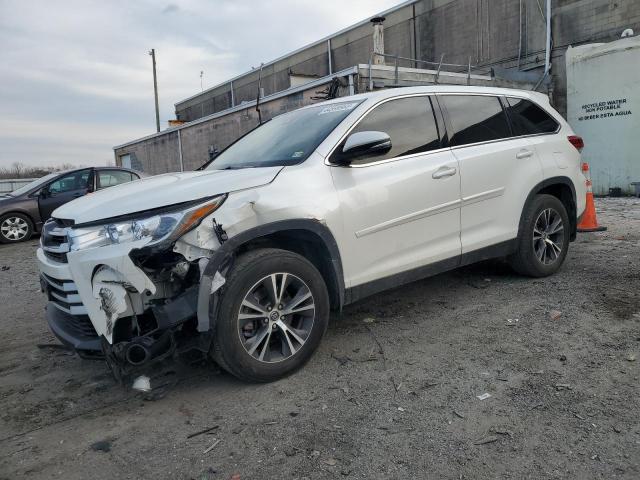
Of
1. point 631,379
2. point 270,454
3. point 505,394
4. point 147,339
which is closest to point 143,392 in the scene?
point 147,339

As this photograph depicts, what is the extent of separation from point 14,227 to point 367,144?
968 centimetres

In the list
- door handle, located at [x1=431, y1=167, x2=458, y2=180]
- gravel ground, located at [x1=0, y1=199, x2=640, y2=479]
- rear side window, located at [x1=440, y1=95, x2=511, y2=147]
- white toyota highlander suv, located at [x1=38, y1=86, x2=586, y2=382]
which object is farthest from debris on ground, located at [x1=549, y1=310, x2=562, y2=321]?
rear side window, located at [x1=440, y1=95, x2=511, y2=147]

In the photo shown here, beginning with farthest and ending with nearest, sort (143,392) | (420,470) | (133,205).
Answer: (143,392), (133,205), (420,470)

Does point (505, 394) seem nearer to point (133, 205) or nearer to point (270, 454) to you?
point (270, 454)

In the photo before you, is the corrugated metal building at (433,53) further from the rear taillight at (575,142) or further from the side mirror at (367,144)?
the side mirror at (367,144)

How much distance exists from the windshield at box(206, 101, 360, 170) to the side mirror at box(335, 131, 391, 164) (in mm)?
262

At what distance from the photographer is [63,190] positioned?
34.9 feet

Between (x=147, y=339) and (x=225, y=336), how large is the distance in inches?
16.4

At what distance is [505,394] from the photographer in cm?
279

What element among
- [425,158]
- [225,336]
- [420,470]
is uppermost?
[425,158]

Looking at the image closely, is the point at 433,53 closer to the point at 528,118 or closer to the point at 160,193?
the point at 528,118

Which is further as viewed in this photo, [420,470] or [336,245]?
[336,245]

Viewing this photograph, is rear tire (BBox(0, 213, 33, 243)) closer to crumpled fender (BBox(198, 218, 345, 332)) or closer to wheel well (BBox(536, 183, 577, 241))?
crumpled fender (BBox(198, 218, 345, 332))

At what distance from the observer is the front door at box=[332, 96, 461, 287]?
3.38 meters
